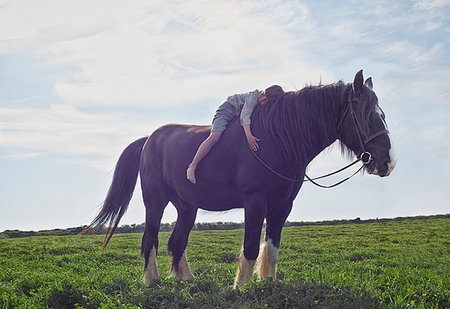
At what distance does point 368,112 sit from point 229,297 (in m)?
2.80

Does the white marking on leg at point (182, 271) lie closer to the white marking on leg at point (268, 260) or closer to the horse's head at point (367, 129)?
the white marking on leg at point (268, 260)

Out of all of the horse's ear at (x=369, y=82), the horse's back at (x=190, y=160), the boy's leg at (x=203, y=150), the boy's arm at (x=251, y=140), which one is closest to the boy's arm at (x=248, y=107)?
the boy's arm at (x=251, y=140)

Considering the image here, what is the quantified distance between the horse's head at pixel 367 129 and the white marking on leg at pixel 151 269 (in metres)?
3.74

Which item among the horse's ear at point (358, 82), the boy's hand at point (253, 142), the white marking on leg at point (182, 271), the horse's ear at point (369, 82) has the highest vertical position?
the horse's ear at point (369, 82)

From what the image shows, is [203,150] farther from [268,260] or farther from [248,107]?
[268,260]

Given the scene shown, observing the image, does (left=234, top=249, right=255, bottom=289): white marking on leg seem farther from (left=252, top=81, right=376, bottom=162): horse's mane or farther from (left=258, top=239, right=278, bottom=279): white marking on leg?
(left=252, top=81, right=376, bottom=162): horse's mane

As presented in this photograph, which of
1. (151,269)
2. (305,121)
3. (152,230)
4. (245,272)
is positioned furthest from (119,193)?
(305,121)

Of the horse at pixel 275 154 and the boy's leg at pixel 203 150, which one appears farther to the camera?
the boy's leg at pixel 203 150

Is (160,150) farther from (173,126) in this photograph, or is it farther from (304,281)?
(304,281)

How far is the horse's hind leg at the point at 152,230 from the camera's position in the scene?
21.8 feet

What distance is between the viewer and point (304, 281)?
5.18m

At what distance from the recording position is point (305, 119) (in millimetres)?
5117

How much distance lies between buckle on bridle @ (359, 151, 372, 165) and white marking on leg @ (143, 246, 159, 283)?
3.74 m

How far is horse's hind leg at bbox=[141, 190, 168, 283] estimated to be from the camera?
6641mm
